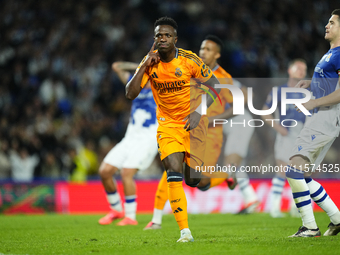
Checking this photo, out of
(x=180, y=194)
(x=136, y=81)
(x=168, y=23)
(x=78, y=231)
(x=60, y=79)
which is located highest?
(x=60, y=79)

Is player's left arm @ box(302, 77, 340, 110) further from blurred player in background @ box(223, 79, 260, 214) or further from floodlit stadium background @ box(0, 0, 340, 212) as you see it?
floodlit stadium background @ box(0, 0, 340, 212)

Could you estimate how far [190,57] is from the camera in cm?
526

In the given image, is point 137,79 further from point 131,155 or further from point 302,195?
point 131,155

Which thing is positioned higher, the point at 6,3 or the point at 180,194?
the point at 6,3

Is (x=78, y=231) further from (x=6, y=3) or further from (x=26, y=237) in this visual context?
(x=6, y=3)

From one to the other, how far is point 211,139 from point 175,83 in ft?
7.70

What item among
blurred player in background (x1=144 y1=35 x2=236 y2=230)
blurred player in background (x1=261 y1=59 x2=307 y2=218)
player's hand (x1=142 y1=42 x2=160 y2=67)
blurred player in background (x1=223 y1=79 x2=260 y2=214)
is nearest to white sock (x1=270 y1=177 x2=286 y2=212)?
blurred player in background (x1=261 y1=59 x2=307 y2=218)

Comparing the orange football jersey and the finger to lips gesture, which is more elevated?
the finger to lips gesture

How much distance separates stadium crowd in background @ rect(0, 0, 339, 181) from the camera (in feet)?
42.9

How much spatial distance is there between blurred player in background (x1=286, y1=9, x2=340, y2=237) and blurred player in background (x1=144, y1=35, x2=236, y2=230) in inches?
74.3

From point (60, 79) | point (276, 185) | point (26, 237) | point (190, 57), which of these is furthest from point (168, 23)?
point (60, 79)

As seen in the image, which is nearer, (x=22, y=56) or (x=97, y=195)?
(x=97, y=195)

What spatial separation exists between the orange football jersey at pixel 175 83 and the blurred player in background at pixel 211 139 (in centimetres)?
164

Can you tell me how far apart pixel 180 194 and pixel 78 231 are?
2.36 metres
